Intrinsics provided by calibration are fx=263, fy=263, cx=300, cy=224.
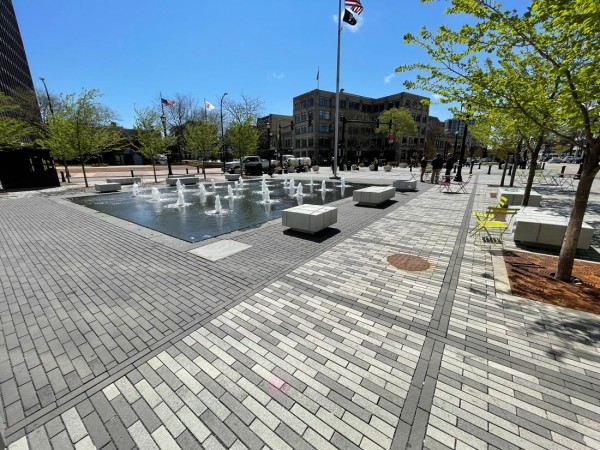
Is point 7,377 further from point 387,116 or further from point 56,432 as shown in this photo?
point 387,116

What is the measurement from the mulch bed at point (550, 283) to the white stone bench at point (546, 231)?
21.3 inches

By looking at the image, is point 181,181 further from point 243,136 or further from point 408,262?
point 408,262

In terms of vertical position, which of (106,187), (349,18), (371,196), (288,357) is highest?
(349,18)

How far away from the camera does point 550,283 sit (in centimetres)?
475

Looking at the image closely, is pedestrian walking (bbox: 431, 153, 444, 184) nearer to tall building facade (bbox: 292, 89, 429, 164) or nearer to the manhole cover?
the manhole cover

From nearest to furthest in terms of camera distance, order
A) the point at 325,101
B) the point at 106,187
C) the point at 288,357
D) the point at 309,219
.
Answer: the point at 288,357 < the point at 309,219 < the point at 106,187 < the point at 325,101

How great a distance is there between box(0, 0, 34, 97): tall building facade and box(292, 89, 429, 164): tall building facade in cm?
5832

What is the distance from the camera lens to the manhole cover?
18.1 feet

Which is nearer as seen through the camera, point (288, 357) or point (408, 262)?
point (288, 357)

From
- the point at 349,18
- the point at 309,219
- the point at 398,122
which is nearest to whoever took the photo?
the point at 309,219

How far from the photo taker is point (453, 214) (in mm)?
10320

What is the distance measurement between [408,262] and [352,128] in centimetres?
7236

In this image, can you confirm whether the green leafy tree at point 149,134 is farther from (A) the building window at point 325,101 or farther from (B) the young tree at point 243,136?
(A) the building window at point 325,101

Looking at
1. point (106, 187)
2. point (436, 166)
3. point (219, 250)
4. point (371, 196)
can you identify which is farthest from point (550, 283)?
point (106, 187)
